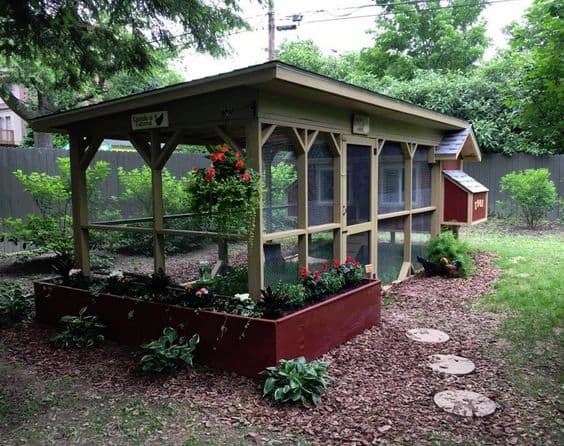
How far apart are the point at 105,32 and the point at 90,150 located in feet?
4.90

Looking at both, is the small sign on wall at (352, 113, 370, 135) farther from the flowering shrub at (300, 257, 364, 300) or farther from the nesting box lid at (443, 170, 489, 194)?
the nesting box lid at (443, 170, 489, 194)

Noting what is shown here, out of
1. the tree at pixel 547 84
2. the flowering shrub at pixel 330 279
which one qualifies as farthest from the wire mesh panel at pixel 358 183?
the tree at pixel 547 84

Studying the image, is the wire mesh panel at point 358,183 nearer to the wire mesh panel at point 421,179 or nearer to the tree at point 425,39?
the wire mesh panel at point 421,179

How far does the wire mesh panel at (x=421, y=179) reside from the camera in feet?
23.7

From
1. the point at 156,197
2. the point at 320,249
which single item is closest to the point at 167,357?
the point at 156,197

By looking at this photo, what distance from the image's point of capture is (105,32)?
576 centimetres

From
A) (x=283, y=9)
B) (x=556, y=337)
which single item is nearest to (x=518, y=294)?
(x=556, y=337)

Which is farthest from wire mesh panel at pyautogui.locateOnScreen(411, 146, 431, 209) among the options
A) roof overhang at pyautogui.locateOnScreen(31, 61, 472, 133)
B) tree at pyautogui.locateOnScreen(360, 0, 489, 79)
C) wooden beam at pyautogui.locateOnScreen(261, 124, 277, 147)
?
tree at pyautogui.locateOnScreen(360, 0, 489, 79)

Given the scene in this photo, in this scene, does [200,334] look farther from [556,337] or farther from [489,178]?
[489,178]

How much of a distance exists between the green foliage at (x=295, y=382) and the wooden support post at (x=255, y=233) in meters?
0.73

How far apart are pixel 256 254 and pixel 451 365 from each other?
181 cm

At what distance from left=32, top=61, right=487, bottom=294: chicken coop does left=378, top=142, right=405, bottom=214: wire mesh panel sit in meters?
0.02

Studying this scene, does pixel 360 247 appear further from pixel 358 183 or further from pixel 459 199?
pixel 459 199

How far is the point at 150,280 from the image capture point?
4520mm
